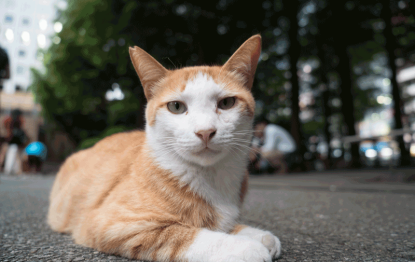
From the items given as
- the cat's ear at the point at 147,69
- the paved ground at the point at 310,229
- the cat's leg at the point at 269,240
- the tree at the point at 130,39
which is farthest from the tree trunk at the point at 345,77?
the cat's ear at the point at 147,69

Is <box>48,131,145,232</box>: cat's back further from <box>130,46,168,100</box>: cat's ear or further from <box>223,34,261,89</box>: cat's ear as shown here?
<box>223,34,261,89</box>: cat's ear

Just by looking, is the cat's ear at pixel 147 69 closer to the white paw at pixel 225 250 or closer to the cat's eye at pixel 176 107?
the cat's eye at pixel 176 107

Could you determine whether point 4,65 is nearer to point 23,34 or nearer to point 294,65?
point 294,65

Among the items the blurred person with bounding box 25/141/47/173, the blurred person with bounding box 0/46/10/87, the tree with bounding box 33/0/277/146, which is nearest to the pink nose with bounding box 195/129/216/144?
the blurred person with bounding box 0/46/10/87

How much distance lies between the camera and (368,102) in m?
20.6

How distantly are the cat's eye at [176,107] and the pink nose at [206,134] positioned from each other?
27 centimetres

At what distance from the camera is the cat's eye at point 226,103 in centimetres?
174

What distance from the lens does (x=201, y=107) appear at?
5.38 ft

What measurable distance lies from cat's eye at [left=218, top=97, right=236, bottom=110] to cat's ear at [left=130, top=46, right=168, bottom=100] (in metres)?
0.51

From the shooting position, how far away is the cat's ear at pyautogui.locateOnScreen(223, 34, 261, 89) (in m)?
1.90

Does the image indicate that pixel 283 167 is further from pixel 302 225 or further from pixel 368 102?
pixel 368 102

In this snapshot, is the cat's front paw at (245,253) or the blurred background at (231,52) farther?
the blurred background at (231,52)

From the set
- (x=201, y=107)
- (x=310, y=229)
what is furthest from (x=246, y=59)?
(x=310, y=229)

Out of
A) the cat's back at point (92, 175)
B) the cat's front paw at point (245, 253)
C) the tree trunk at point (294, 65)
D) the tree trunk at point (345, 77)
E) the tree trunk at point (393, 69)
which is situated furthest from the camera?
the tree trunk at point (345, 77)
